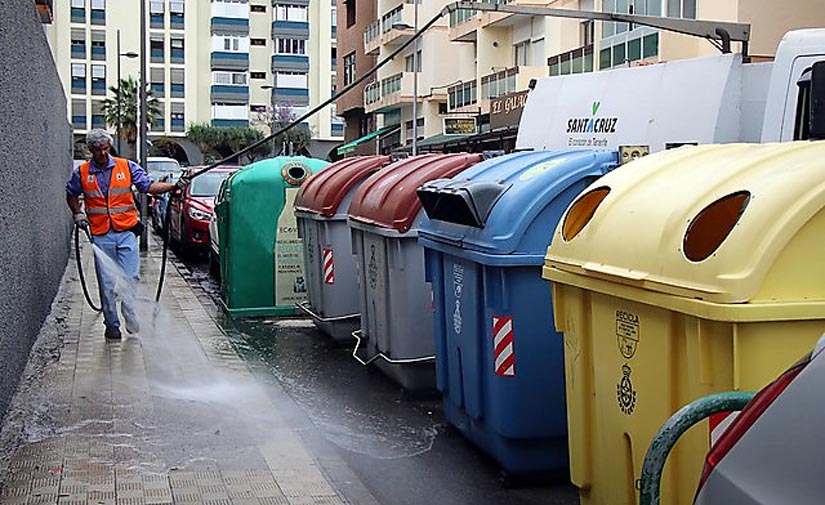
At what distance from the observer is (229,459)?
21.7 ft

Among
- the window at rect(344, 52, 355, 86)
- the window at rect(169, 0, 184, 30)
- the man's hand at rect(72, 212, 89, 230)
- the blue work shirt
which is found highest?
the window at rect(169, 0, 184, 30)

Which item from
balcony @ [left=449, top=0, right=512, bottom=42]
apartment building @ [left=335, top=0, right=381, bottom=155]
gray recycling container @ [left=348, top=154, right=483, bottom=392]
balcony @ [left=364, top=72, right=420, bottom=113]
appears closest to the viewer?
gray recycling container @ [left=348, top=154, right=483, bottom=392]

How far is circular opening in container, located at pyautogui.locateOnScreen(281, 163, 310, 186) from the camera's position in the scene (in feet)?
40.6

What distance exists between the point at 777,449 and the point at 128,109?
69.0 m

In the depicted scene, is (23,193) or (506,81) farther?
(506,81)

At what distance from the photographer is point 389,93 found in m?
53.8

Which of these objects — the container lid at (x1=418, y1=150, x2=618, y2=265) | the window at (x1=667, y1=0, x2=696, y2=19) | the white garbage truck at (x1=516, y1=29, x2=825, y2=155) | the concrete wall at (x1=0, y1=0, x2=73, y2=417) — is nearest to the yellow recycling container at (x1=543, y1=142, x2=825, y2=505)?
the container lid at (x1=418, y1=150, x2=618, y2=265)

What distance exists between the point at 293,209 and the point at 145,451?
18.7 ft

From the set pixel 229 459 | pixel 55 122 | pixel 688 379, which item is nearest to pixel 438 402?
pixel 229 459

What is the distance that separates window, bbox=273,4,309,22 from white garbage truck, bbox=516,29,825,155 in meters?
63.9

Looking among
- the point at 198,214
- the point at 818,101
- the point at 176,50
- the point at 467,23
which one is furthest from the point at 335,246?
the point at 176,50

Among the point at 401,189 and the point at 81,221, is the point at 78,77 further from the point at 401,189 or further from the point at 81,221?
the point at 401,189

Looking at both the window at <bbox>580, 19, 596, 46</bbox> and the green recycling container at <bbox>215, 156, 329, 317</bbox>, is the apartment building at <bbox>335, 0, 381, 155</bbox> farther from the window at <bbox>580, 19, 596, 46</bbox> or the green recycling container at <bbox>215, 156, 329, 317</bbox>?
the green recycling container at <bbox>215, 156, 329, 317</bbox>

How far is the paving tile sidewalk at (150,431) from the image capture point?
597cm
